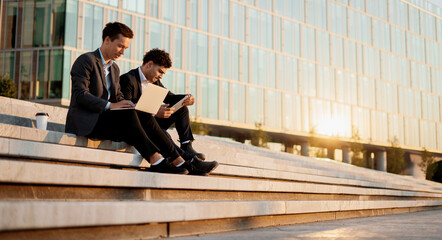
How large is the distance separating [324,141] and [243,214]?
3401 cm

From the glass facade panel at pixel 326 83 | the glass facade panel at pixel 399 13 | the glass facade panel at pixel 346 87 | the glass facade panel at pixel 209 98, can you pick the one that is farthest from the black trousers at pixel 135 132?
the glass facade panel at pixel 399 13

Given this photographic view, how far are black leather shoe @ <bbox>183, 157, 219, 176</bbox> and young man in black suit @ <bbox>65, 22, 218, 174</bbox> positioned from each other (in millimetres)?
10

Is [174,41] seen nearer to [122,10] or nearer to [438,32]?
[122,10]

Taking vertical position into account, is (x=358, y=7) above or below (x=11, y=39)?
above

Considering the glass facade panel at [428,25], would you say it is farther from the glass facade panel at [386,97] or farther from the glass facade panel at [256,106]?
the glass facade panel at [256,106]

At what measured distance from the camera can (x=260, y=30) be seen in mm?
34000

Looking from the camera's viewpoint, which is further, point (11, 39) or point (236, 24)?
point (236, 24)

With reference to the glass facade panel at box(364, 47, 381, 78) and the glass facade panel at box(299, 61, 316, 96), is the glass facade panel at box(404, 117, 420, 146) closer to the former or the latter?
the glass facade panel at box(364, 47, 381, 78)

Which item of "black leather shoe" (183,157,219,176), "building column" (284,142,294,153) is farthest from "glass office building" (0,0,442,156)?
"black leather shoe" (183,157,219,176)

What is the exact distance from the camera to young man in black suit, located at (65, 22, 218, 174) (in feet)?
15.6

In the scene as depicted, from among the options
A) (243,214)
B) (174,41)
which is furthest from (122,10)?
(243,214)

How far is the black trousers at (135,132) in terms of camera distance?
187 inches

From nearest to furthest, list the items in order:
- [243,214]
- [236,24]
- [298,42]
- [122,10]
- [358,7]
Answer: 1. [243,214]
2. [122,10]
3. [236,24]
4. [298,42]
5. [358,7]

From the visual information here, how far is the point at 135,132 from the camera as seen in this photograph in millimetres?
4723
